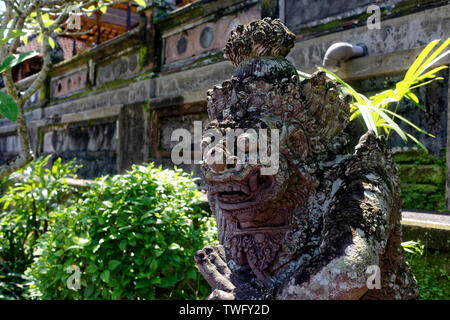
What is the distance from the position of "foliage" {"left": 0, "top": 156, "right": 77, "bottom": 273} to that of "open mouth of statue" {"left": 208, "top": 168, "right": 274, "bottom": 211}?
3034mm

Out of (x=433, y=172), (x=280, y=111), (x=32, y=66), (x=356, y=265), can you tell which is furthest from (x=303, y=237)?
(x=32, y=66)

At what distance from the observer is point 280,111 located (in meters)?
1.66

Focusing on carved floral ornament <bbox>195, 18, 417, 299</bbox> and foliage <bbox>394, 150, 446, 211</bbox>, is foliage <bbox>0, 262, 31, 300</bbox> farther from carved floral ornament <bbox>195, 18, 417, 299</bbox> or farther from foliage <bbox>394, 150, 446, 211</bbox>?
foliage <bbox>394, 150, 446, 211</bbox>

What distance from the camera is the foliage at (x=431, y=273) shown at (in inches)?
101

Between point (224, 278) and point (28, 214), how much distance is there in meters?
3.43

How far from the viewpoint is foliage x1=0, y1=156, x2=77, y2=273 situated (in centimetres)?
419

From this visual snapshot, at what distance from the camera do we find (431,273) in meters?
2.62

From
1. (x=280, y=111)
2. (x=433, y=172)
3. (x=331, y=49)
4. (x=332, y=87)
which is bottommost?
(x=433, y=172)

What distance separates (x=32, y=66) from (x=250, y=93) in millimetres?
12863

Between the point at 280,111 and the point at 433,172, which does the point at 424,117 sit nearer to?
the point at 433,172

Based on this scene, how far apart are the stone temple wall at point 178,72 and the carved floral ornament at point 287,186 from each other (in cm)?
218

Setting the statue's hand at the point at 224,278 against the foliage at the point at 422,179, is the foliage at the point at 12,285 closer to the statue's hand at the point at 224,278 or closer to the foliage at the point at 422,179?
the statue's hand at the point at 224,278

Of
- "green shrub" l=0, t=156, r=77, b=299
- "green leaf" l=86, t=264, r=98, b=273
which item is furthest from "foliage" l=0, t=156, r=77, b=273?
"green leaf" l=86, t=264, r=98, b=273

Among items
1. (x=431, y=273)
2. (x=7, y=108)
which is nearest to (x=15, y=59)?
(x=7, y=108)
